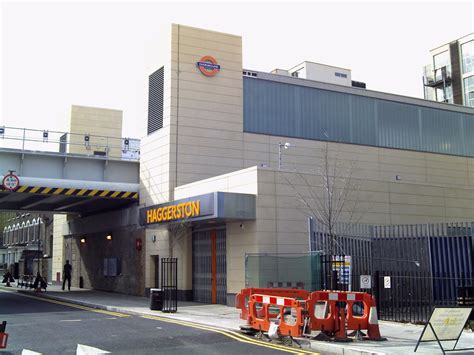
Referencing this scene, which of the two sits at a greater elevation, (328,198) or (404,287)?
(328,198)

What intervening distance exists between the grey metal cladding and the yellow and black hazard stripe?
295 inches

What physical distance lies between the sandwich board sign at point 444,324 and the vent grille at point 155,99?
19690 millimetres

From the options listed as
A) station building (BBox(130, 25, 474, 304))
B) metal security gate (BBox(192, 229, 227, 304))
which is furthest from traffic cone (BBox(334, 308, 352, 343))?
metal security gate (BBox(192, 229, 227, 304))

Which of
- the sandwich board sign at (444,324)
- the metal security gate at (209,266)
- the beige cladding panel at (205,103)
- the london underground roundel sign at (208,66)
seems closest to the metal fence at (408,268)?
the sandwich board sign at (444,324)

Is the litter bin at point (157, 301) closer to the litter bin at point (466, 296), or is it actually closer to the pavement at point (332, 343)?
the pavement at point (332, 343)

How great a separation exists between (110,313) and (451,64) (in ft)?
196

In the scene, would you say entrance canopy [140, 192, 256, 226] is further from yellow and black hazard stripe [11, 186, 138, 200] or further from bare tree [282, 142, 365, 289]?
yellow and black hazard stripe [11, 186, 138, 200]

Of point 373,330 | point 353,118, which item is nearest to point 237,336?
point 373,330

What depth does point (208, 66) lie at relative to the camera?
28406 mm

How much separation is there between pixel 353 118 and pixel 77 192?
16035mm

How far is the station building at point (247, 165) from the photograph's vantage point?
22.9m

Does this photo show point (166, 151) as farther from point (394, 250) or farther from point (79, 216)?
point (79, 216)

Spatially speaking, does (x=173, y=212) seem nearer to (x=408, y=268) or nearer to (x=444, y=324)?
(x=408, y=268)

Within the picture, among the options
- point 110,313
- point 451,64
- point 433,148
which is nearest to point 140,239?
point 110,313
